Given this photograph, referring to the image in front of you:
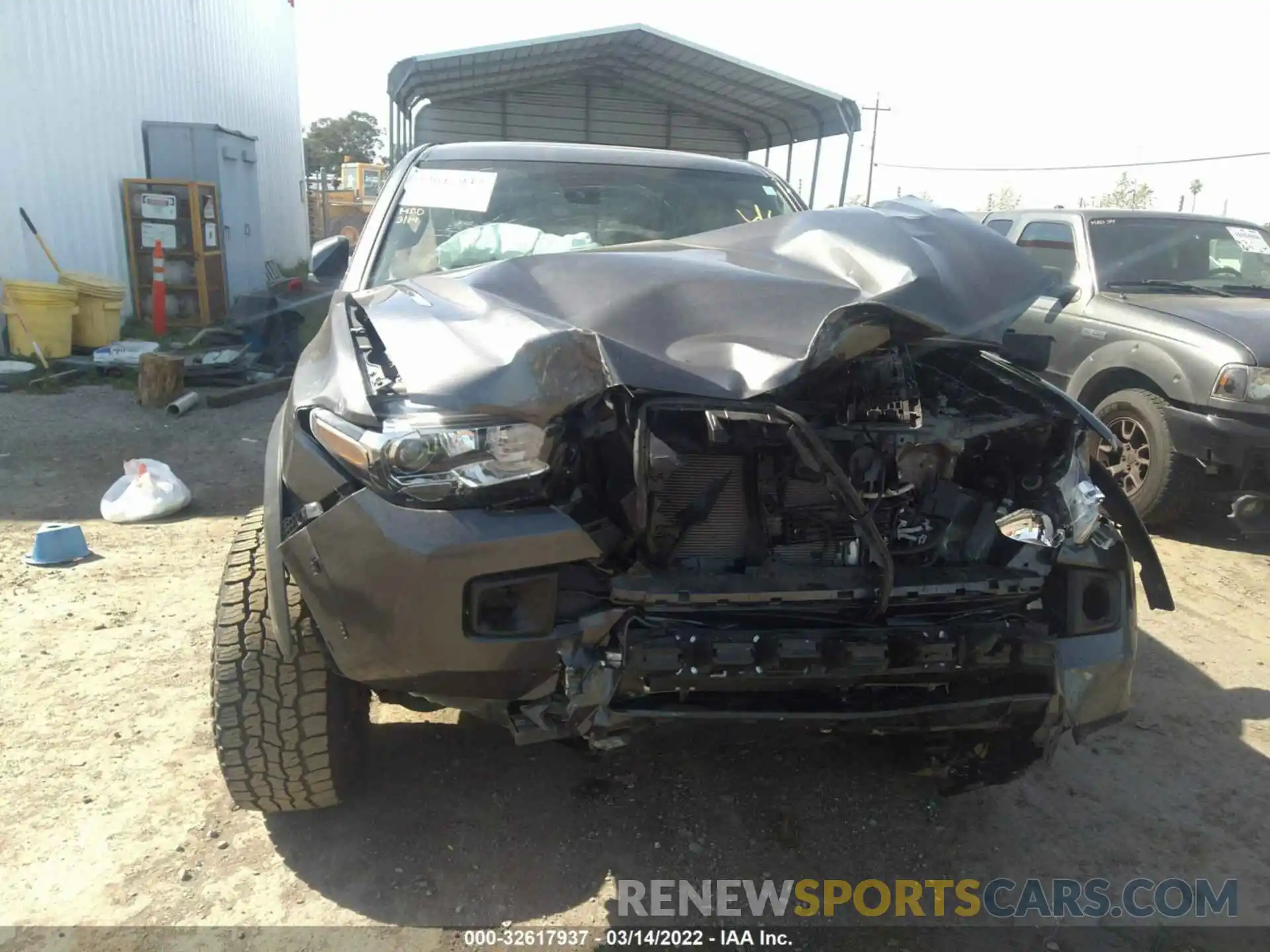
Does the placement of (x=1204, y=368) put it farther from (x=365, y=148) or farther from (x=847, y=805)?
(x=365, y=148)

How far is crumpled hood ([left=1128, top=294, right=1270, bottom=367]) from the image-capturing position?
4.64m

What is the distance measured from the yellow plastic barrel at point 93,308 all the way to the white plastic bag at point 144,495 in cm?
539

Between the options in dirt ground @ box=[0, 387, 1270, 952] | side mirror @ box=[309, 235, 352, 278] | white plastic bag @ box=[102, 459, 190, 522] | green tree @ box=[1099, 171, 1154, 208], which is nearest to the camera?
dirt ground @ box=[0, 387, 1270, 952]

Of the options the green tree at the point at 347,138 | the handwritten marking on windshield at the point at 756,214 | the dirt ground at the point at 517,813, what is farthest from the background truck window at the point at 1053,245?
the green tree at the point at 347,138

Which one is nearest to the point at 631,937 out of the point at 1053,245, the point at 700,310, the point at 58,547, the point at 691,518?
the point at 691,518

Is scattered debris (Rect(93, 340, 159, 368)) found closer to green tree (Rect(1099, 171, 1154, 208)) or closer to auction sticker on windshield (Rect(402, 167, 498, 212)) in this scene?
auction sticker on windshield (Rect(402, 167, 498, 212))

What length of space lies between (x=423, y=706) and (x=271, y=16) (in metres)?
21.4

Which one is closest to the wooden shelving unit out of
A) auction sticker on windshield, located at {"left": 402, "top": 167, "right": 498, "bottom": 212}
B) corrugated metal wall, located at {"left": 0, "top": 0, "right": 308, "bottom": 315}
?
corrugated metal wall, located at {"left": 0, "top": 0, "right": 308, "bottom": 315}

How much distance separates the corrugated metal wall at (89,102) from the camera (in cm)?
939

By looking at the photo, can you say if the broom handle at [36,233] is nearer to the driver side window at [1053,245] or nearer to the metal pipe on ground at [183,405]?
the metal pipe on ground at [183,405]

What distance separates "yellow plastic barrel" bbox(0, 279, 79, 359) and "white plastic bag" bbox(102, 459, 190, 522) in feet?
15.6

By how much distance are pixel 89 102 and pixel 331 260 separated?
9518 millimetres

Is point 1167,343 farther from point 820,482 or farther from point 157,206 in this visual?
point 157,206

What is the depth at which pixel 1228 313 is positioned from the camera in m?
4.95
